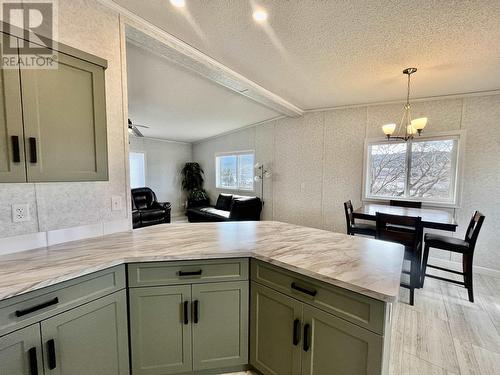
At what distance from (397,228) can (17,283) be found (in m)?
3.14

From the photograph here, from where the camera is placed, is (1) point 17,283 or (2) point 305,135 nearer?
(1) point 17,283

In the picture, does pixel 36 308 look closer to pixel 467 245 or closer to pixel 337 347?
pixel 337 347

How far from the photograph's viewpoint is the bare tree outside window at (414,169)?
11.3ft

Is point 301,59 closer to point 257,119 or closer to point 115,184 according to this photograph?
point 115,184

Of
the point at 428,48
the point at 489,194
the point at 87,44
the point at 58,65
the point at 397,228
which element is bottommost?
the point at 397,228

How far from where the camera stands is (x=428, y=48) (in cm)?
215

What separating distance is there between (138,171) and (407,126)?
6.69m

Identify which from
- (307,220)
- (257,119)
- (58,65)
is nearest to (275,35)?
(58,65)

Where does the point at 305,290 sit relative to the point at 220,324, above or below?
above

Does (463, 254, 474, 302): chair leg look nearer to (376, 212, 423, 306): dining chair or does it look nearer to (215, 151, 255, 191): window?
(376, 212, 423, 306): dining chair

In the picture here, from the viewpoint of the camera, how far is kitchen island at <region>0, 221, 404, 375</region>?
1.04m

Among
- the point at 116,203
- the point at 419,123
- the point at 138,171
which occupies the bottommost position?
the point at 116,203

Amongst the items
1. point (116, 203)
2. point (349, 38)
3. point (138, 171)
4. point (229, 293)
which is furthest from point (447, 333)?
point (138, 171)

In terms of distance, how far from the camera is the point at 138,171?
6789mm
